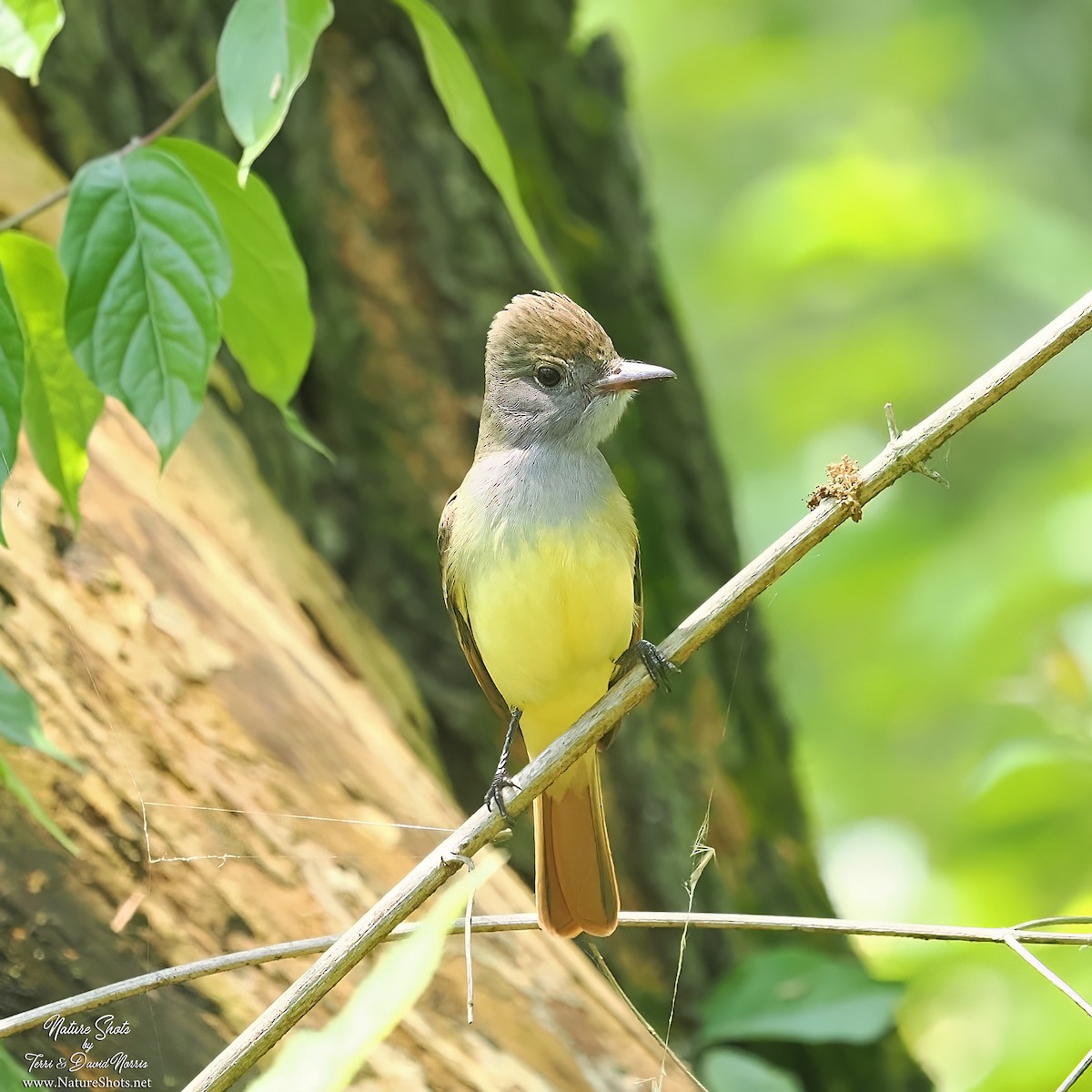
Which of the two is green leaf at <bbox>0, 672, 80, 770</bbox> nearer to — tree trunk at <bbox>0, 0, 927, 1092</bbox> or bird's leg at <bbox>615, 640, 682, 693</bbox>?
tree trunk at <bbox>0, 0, 927, 1092</bbox>

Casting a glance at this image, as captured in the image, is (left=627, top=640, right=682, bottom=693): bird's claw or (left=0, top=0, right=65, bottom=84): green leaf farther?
(left=627, top=640, right=682, bottom=693): bird's claw

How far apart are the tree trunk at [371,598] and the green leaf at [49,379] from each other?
0.73m

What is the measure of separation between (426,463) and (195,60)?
4.27ft

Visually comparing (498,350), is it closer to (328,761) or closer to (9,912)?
(328,761)

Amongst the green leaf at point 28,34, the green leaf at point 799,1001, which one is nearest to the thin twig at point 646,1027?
the green leaf at point 799,1001

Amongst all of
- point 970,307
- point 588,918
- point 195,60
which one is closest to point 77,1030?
point 588,918

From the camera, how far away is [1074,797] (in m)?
3.41

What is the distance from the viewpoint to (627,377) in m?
3.12

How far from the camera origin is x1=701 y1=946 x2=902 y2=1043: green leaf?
341 cm

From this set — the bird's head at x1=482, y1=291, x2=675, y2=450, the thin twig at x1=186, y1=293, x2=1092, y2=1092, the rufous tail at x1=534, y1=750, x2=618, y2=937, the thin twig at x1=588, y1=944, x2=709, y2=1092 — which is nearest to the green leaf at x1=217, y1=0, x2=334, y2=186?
the thin twig at x1=186, y1=293, x2=1092, y2=1092

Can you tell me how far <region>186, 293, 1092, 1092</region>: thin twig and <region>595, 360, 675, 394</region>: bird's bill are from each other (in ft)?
3.33

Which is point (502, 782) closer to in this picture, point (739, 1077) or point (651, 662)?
point (651, 662)

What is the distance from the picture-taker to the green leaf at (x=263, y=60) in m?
1.72

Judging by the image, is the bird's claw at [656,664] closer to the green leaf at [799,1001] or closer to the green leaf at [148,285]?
the green leaf at [148,285]
